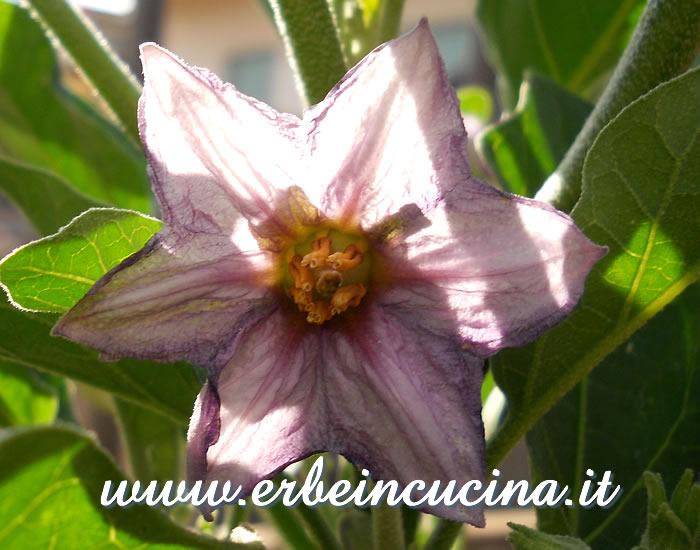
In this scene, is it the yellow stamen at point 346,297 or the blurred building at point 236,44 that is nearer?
the yellow stamen at point 346,297

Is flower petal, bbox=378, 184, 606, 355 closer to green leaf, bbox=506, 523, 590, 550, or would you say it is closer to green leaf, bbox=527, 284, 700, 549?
green leaf, bbox=506, 523, 590, 550

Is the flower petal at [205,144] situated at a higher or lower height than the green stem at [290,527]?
higher

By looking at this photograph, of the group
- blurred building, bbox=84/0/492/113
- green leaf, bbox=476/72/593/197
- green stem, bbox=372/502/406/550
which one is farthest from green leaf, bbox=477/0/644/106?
blurred building, bbox=84/0/492/113

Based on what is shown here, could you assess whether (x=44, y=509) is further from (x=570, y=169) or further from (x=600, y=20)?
(x=600, y=20)

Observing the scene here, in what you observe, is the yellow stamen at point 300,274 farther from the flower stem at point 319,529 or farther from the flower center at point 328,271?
the flower stem at point 319,529

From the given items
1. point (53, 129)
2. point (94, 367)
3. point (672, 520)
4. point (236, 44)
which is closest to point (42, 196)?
point (94, 367)

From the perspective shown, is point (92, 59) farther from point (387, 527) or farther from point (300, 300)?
point (387, 527)

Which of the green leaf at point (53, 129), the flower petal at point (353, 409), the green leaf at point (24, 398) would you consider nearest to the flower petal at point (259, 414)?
the flower petal at point (353, 409)
